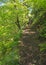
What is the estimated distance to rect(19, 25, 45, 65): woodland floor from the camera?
1455cm

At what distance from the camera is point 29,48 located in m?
14.9

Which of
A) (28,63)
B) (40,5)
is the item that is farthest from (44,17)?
(28,63)

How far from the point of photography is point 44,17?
52.7 feet

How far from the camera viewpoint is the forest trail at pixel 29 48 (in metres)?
14.6

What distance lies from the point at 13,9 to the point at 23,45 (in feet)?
19.4

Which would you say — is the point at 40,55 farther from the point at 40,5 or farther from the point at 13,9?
the point at 13,9

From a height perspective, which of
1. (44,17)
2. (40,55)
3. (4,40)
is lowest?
(4,40)

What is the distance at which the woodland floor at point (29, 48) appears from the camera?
14547 millimetres

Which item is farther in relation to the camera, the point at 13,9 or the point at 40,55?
the point at 13,9

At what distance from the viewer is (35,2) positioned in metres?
16.3

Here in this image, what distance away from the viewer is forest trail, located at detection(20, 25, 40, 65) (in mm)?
14558

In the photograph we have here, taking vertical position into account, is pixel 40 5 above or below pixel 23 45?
above

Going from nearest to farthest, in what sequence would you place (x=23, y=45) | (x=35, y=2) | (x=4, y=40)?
(x=23, y=45), (x=35, y=2), (x=4, y=40)

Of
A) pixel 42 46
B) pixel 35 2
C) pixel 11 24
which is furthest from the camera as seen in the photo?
pixel 11 24
